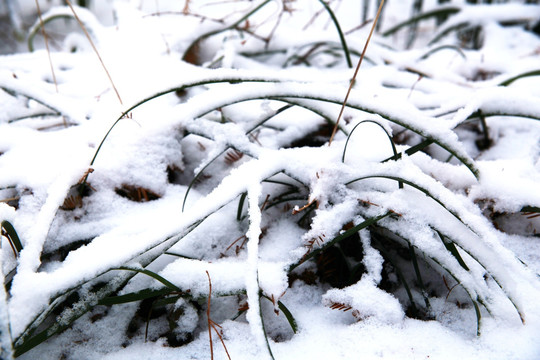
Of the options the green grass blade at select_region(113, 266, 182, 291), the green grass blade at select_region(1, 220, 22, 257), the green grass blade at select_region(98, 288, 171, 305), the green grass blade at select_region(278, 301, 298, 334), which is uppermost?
the green grass blade at select_region(1, 220, 22, 257)

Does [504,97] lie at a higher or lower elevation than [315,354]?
higher

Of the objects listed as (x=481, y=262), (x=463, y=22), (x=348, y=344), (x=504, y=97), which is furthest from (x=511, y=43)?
(x=348, y=344)

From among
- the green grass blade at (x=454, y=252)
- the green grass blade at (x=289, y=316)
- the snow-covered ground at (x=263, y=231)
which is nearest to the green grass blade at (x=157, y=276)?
the snow-covered ground at (x=263, y=231)

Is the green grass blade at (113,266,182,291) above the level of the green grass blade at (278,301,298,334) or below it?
above

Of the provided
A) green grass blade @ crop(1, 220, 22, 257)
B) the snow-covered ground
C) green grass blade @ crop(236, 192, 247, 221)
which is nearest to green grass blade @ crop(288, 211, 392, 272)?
the snow-covered ground

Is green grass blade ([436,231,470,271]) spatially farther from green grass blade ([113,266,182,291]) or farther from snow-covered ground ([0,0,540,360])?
green grass blade ([113,266,182,291])

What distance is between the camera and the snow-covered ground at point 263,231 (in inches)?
16.8

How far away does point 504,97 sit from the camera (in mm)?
567

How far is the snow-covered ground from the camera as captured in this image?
427 millimetres

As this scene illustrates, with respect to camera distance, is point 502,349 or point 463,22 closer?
point 502,349

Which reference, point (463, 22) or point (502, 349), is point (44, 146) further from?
point (463, 22)

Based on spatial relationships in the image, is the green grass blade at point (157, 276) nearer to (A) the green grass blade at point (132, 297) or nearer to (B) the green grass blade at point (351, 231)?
(A) the green grass blade at point (132, 297)

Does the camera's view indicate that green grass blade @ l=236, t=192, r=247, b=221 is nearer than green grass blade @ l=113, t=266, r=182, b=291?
Answer: No

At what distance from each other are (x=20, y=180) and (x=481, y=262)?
64 cm
